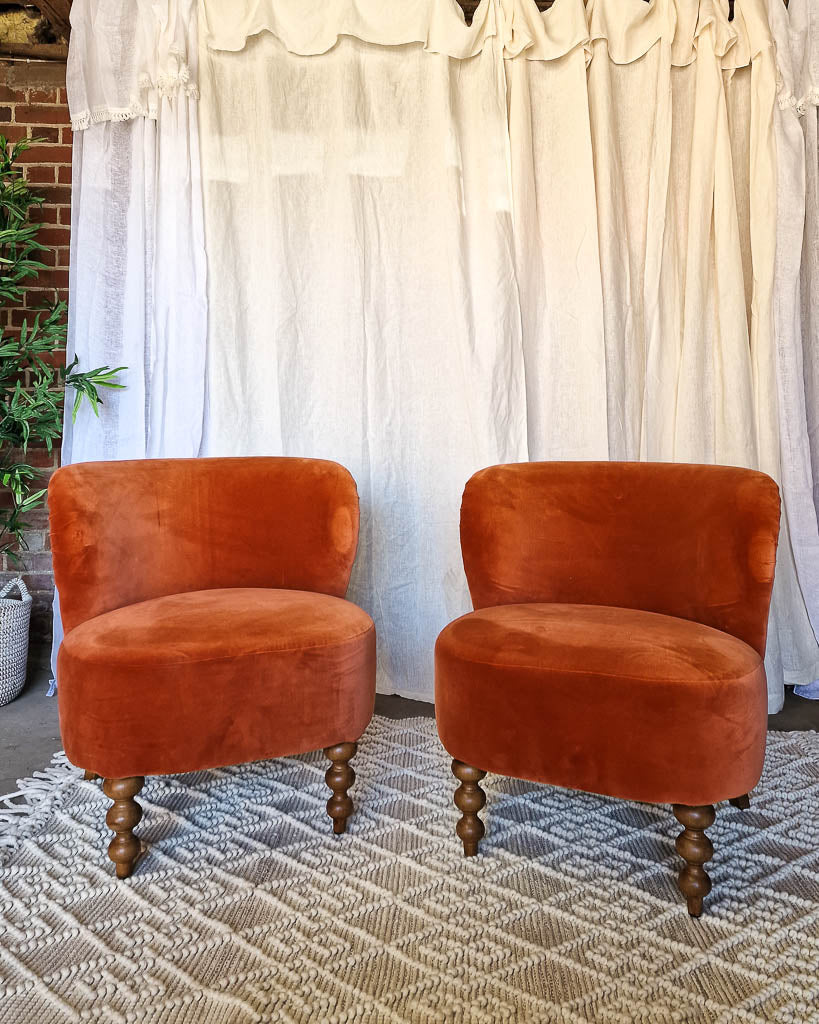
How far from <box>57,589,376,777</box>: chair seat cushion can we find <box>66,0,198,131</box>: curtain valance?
5.95ft

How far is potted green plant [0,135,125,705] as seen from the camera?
97.8 inches

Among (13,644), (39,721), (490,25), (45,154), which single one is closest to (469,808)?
(39,721)

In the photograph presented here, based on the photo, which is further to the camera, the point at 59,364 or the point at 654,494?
the point at 59,364

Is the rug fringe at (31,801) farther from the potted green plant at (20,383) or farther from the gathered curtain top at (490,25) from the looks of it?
the gathered curtain top at (490,25)

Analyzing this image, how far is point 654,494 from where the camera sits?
177cm

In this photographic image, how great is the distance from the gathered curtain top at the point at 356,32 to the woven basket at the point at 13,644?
1646mm

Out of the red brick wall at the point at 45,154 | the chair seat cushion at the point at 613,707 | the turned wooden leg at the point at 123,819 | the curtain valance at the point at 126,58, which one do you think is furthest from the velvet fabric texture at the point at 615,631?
the red brick wall at the point at 45,154

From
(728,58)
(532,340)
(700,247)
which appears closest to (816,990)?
(532,340)

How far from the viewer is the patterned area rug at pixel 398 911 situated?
45.3 inches

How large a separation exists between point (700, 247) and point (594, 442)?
2.42 ft

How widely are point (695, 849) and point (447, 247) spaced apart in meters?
1.96

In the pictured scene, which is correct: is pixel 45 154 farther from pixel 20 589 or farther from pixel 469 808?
pixel 469 808

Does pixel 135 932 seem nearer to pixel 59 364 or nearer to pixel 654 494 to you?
pixel 654 494

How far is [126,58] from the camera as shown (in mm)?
2484
